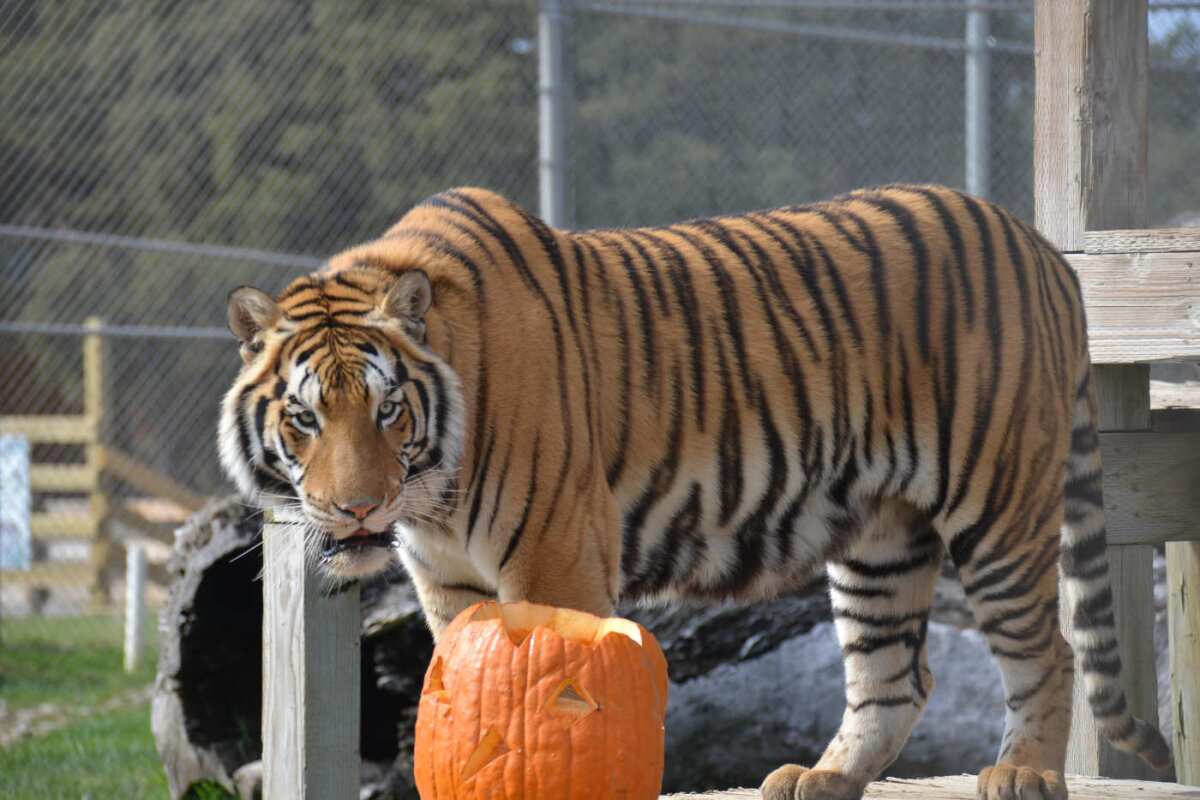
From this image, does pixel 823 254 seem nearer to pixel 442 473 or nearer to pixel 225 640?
pixel 442 473

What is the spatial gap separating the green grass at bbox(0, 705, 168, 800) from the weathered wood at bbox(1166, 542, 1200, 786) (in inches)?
143

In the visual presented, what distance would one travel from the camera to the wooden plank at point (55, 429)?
1019 centimetres

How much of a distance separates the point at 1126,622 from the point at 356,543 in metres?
2.57

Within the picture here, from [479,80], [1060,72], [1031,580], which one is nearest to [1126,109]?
[1060,72]

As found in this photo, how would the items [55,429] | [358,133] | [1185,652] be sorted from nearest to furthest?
[1185,652] → [358,133] → [55,429]

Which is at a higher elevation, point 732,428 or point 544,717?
point 732,428

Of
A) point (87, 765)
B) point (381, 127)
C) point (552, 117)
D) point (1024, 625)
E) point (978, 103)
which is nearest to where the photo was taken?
point (1024, 625)

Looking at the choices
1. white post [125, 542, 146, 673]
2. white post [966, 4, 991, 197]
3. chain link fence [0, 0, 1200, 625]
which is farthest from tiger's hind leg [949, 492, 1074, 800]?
white post [125, 542, 146, 673]

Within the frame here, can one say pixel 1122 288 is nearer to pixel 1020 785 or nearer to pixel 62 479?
pixel 1020 785

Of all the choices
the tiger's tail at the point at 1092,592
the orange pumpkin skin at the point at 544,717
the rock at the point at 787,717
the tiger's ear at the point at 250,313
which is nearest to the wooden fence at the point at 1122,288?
the tiger's tail at the point at 1092,592

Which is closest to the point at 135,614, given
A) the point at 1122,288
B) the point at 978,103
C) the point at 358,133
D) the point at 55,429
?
the point at 55,429

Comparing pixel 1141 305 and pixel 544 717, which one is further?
pixel 1141 305

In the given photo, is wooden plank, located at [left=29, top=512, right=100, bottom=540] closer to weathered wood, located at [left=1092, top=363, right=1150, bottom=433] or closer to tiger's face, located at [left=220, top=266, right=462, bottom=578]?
weathered wood, located at [left=1092, top=363, right=1150, bottom=433]

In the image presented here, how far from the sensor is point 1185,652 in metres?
4.54
